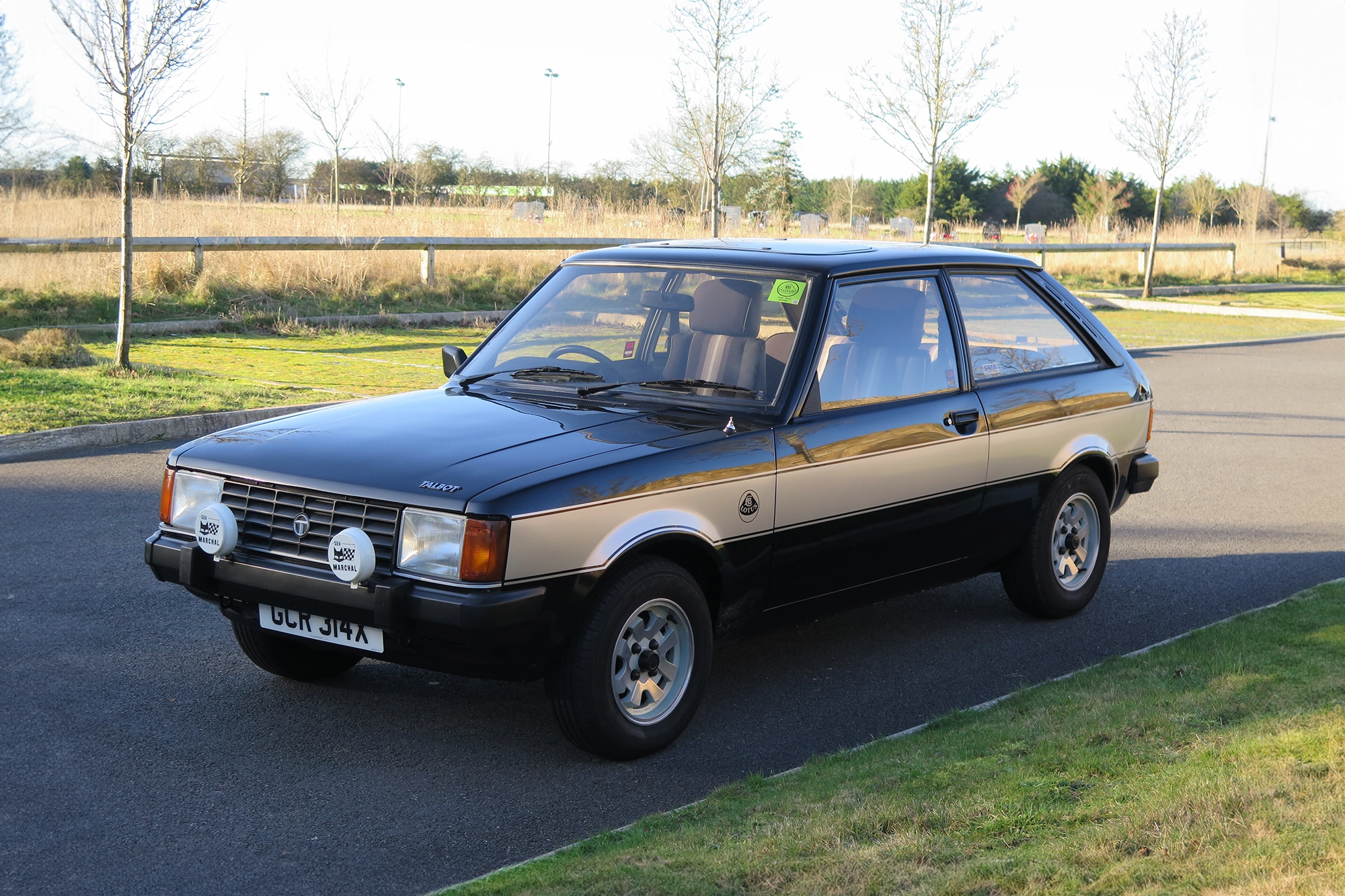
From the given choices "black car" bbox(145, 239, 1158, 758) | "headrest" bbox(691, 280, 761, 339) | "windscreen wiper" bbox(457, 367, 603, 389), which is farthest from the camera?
"windscreen wiper" bbox(457, 367, 603, 389)

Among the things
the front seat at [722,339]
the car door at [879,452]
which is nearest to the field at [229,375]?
the front seat at [722,339]

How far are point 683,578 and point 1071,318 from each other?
3210mm

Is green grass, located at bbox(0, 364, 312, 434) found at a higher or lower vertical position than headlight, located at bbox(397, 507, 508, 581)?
lower

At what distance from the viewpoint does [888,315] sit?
5.75m

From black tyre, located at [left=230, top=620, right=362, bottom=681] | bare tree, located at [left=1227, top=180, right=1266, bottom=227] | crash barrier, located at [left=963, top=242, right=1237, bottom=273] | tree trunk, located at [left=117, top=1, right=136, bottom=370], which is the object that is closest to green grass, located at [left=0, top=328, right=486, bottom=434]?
tree trunk, located at [left=117, top=1, right=136, bottom=370]

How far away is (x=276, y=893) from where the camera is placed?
141 inches

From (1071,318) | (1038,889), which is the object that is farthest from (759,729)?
(1071,318)

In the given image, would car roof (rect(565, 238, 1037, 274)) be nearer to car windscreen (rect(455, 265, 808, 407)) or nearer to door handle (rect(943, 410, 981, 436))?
car windscreen (rect(455, 265, 808, 407))

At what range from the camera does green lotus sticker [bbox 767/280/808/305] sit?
542 centimetres

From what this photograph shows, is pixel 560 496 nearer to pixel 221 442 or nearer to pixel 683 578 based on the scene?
pixel 683 578

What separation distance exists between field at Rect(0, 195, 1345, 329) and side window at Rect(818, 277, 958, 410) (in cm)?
1431

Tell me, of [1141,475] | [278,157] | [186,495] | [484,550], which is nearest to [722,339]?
[484,550]

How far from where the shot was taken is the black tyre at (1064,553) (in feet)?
21.0

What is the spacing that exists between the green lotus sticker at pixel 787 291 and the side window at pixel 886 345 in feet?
0.49
